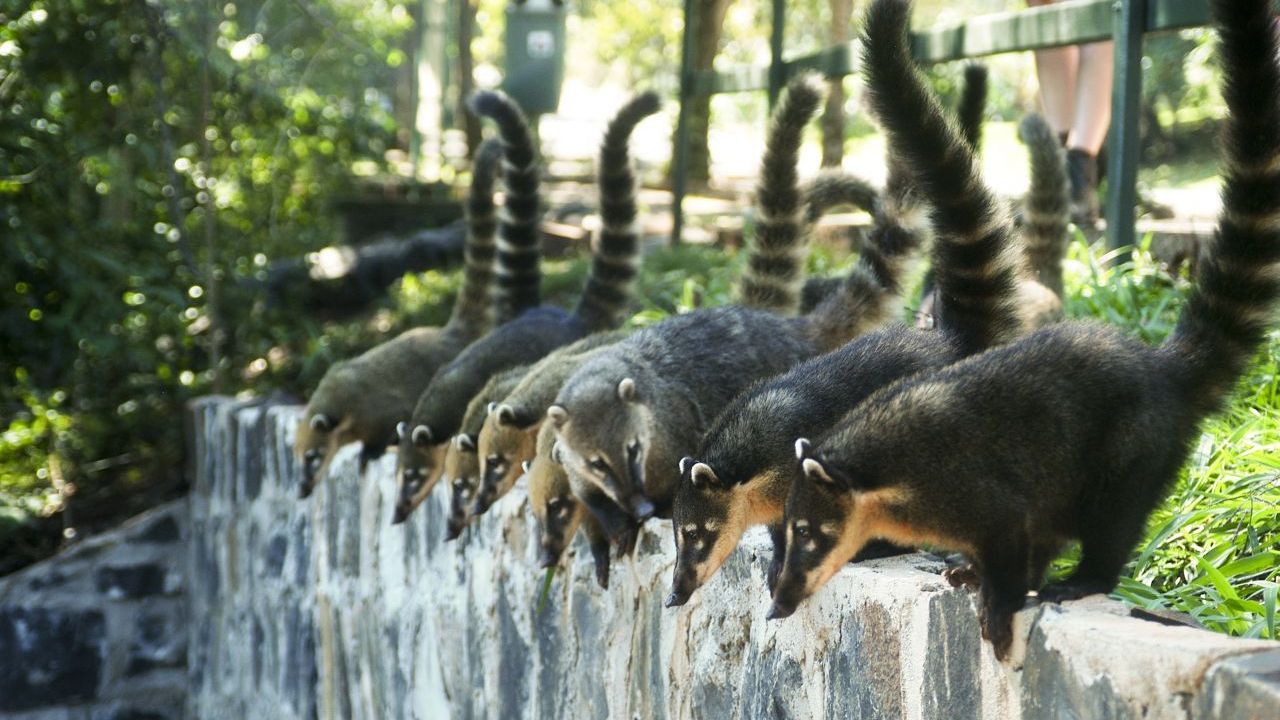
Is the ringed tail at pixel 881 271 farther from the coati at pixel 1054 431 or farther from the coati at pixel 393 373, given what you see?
the coati at pixel 393 373

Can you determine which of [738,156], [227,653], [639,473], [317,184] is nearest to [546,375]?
[639,473]

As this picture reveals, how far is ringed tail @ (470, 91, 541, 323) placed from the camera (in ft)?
17.2

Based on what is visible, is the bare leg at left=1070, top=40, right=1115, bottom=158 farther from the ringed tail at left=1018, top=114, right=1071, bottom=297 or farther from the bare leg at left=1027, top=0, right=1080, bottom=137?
the ringed tail at left=1018, top=114, right=1071, bottom=297

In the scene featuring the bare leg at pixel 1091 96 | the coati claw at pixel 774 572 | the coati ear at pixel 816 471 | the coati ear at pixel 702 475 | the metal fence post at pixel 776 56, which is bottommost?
the coati claw at pixel 774 572

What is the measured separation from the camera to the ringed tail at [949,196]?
2654mm

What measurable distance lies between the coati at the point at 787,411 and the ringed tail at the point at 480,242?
9.31ft

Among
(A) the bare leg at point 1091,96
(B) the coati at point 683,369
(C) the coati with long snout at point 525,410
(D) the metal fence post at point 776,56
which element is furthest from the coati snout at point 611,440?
(D) the metal fence post at point 776,56

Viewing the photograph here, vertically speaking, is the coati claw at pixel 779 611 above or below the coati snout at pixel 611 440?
below

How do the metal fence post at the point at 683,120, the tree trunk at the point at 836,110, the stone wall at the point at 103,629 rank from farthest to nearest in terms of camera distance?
the tree trunk at the point at 836,110 < the metal fence post at the point at 683,120 < the stone wall at the point at 103,629

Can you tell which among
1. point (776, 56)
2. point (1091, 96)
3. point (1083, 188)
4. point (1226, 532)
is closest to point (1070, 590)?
point (1226, 532)

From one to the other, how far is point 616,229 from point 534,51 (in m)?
6.65

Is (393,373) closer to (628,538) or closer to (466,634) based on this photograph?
(466,634)

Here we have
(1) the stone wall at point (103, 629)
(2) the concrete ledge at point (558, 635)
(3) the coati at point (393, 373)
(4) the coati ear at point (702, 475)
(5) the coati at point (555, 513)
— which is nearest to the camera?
(2) the concrete ledge at point (558, 635)

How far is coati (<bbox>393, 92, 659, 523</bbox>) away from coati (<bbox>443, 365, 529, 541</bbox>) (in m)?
0.29
